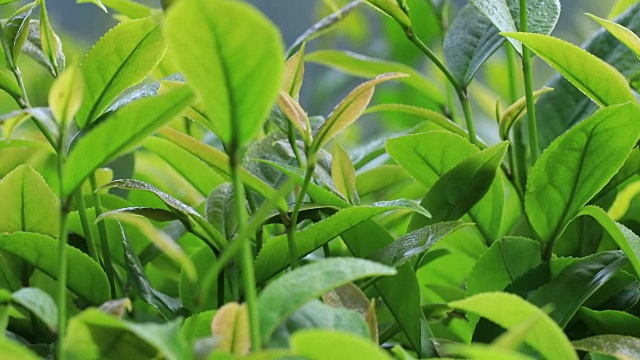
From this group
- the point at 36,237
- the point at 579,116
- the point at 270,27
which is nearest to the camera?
the point at 270,27

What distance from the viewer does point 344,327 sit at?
0.25m

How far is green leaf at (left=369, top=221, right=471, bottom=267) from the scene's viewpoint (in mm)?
321

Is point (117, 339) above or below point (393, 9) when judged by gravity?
below

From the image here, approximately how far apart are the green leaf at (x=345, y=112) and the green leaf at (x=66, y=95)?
0.09 meters

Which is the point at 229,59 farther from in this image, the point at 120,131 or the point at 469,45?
the point at 469,45

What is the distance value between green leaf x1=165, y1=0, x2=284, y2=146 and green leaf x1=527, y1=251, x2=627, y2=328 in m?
0.17

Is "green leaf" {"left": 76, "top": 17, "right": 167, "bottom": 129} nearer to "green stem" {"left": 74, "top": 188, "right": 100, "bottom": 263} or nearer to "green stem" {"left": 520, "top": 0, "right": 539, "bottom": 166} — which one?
"green stem" {"left": 74, "top": 188, "right": 100, "bottom": 263}

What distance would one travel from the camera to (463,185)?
0.36m

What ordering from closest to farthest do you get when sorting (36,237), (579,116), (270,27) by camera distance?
(270,27) < (36,237) < (579,116)

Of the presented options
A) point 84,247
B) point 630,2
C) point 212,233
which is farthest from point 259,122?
point 630,2

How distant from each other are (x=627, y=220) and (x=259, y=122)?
266 mm

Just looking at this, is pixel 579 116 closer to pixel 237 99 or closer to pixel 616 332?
pixel 616 332

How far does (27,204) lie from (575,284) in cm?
25

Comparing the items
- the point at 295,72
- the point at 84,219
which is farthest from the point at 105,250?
the point at 295,72
